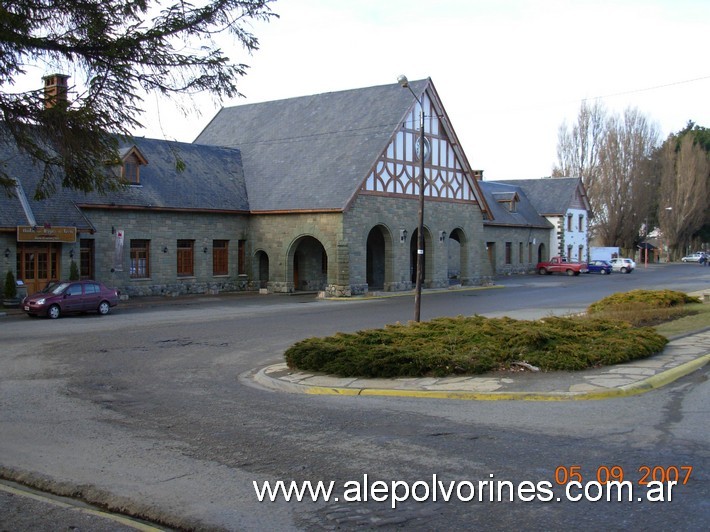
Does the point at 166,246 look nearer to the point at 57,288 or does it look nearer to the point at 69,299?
the point at 57,288

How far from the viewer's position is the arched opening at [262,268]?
37.6 m

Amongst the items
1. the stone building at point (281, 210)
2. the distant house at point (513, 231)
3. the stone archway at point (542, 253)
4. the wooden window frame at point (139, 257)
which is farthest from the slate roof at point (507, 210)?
the wooden window frame at point (139, 257)

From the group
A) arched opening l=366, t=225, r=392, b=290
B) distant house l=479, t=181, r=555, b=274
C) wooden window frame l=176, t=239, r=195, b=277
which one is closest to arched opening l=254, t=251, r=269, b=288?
wooden window frame l=176, t=239, r=195, b=277

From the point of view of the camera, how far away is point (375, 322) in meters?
22.1

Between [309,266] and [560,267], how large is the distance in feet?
90.1

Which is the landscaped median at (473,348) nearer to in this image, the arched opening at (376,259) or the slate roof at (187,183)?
the slate roof at (187,183)

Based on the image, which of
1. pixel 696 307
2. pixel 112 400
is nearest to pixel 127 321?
pixel 112 400

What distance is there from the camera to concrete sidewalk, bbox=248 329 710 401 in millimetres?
10055

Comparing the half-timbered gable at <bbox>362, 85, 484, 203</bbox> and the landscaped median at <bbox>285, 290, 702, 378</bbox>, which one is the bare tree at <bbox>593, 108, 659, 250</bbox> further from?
the landscaped median at <bbox>285, 290, 702, 378</bbox>

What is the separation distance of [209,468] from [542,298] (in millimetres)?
27631

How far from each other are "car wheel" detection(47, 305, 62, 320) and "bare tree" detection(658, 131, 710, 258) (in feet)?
224

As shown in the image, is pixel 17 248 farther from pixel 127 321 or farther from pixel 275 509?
pixel 275 509

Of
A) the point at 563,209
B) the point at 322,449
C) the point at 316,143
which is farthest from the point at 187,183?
the point at 563,209

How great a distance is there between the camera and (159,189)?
112ft
